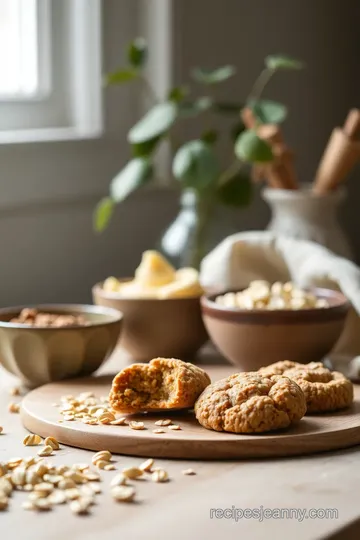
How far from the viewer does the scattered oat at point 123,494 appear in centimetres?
77

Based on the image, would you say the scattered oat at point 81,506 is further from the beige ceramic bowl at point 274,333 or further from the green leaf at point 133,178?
the green leaf at point 133,178

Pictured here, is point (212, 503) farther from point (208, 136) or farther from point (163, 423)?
point (208, 136)

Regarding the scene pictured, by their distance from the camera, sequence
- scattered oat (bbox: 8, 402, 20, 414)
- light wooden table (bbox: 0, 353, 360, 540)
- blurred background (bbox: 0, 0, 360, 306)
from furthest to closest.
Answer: blurred background (bbox: 0, 0, 360, 306)
scattered oat (bbox: 8, 402, 20, 414)
light wooden table (bbox: 0, 353, 360, 540)

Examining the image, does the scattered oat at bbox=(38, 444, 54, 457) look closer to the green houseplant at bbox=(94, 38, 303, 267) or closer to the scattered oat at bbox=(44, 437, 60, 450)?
the scattered oat at bbox=(44, 437, 60, 450)

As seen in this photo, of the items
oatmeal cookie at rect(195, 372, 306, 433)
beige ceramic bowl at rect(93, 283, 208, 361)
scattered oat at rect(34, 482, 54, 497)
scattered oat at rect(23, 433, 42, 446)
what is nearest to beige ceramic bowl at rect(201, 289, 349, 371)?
beige ceramic bowl at rect(93, 283, 208, 361)

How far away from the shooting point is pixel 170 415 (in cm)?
98

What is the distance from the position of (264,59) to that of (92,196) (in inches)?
22.2

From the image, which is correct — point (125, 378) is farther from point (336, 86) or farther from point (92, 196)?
point (336, 86)

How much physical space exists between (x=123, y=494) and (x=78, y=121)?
1.11 m

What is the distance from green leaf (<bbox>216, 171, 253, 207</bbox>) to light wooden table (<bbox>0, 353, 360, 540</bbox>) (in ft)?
2.37

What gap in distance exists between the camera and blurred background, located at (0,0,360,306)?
1.64m

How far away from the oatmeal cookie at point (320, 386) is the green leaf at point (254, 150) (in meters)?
0.44

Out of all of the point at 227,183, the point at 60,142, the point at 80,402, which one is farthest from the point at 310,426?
the point at 60,142

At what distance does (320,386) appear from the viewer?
985 millimetres
